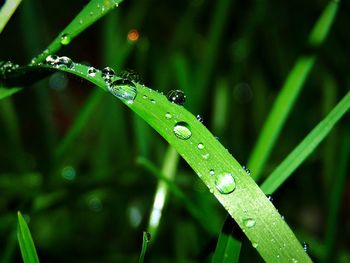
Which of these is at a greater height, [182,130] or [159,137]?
[159,137]

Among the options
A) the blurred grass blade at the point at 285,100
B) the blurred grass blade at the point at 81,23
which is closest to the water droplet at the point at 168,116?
the blurred grass blade at the point at 81,23

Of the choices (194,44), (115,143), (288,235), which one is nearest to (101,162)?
(115,143)

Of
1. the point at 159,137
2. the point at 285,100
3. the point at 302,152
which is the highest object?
the point at 159,137

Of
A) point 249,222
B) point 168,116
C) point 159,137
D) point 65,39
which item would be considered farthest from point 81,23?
point 159,137

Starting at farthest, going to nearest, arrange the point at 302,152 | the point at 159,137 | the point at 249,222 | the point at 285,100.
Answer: the point at 159,137, the point at 285,100, the point at 302,152, the point at 249,222

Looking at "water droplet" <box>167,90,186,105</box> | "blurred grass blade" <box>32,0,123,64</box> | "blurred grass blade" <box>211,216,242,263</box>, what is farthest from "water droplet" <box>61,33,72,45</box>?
"blurred grass blade" <box>211,216,242,263</box>

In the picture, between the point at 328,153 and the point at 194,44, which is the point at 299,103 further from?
the point at 194,44

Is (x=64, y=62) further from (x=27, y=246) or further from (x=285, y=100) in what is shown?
(x=285, y=100)

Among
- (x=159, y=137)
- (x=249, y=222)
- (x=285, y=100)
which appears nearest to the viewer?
A: (x=249, y=222)
